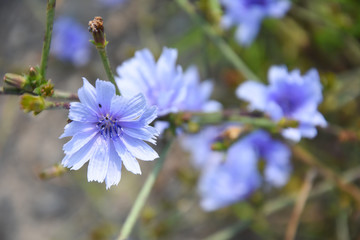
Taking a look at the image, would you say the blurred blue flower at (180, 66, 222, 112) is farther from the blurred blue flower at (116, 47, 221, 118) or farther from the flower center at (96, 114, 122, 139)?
the flower center at (96, 114, 122, 139)

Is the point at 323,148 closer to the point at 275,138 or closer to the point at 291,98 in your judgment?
the point at 275,138

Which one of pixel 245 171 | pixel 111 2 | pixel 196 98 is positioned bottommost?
pixel 245 171

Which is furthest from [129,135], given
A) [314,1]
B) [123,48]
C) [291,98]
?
[123,48]

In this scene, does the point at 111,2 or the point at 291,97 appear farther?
the point at 111,2

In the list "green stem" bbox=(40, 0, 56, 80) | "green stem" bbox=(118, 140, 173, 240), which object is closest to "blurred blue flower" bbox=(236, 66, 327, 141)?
"green stem" bbox=(118, 140, 173, 240)

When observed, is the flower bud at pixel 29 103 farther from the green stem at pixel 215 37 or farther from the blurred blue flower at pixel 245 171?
the blurred blue flower at pixel 245 171

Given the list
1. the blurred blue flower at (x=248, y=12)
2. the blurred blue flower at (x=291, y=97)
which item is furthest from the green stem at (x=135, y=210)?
the blurred blue flower at (x=248, y=12)

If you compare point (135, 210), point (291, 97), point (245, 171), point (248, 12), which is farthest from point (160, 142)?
point (135, 210)

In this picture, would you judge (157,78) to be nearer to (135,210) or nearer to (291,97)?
(135,210)
